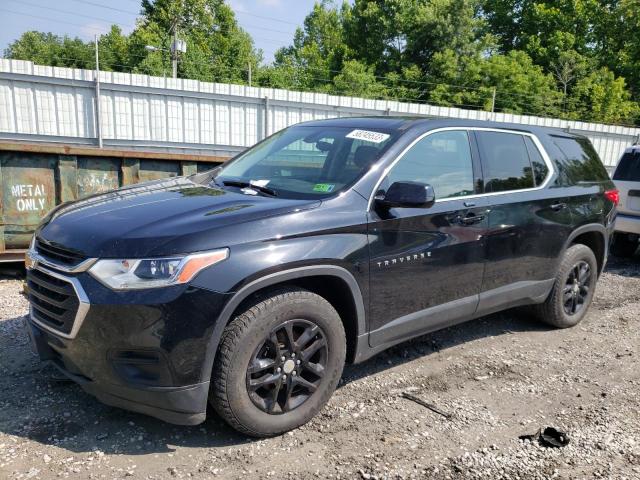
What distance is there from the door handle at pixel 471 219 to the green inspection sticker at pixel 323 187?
1022mm

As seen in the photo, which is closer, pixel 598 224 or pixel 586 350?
pixel 586 350

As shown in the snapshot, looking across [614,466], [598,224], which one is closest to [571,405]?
[614,466]

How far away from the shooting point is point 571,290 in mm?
5055

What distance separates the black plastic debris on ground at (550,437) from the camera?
3.13 meters

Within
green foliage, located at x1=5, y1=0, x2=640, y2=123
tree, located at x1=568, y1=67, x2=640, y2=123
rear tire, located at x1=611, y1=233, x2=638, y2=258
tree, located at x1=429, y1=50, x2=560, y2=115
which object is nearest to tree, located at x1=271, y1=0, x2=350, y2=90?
green foliage, located at x1=5, y1=0, x2=640, y2=123

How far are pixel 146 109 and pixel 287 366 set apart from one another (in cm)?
1141

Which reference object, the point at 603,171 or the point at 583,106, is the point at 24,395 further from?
the point at 583,106

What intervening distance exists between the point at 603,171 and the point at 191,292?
178 inches

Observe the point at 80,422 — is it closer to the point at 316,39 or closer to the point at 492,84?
the point at 492,84

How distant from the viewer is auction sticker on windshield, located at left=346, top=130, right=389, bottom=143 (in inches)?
142

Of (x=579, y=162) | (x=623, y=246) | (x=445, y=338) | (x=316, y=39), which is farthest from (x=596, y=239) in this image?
(x=316, y=39)

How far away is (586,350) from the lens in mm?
4645

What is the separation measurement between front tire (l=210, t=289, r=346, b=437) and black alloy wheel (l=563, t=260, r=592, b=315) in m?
2.82

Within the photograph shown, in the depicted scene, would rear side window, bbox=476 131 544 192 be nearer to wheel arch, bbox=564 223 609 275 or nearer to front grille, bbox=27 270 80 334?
wheel arch, bbox=564 223 609 275
